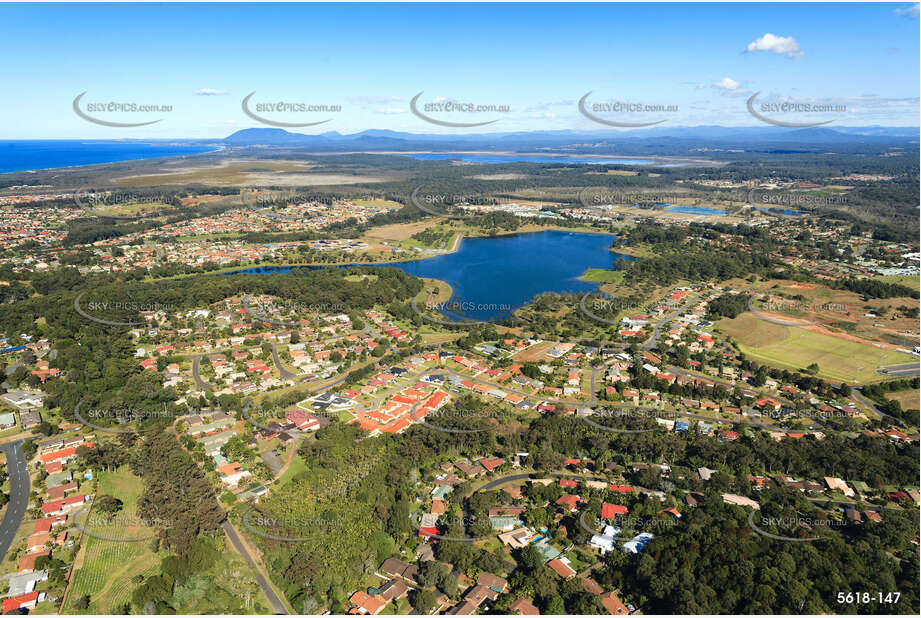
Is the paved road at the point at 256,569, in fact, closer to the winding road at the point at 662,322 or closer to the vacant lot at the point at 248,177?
the winding road at the point at 662,322

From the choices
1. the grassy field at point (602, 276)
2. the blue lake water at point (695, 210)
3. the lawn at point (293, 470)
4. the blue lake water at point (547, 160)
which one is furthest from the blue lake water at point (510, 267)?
the blue lake water at point (547, 160)

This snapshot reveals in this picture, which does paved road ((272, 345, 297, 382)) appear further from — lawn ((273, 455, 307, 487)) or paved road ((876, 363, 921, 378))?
paved road ((876, 363, 921, 378))

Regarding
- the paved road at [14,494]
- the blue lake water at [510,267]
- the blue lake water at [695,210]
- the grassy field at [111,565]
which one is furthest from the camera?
the blue lake water at [695,210]

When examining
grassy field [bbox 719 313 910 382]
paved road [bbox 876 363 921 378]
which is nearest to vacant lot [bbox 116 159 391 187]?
grassy field [bbox 719 313 910 382]

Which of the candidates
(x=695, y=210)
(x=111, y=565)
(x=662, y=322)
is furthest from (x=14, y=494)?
(x=695, y=210)

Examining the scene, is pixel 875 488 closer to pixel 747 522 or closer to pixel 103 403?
pixel 747 522

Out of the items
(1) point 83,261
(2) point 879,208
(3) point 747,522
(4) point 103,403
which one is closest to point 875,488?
(3) point 747,522
